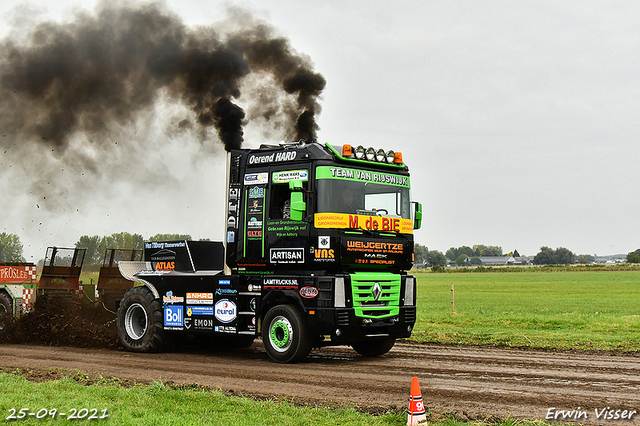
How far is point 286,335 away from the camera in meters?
12.6

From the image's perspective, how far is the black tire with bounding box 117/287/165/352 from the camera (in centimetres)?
1451

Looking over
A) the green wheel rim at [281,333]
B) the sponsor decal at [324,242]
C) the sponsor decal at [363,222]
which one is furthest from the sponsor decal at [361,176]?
the green wheel rim at [281,333]

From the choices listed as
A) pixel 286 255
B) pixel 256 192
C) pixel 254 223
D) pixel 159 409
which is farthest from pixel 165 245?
pixel 159 409

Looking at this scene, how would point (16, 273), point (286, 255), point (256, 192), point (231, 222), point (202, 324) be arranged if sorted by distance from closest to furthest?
1. point (286, 255)
2. point (256, 192)
3. point (231, 222)
4. point (202, 324)
5. point (16, 273)

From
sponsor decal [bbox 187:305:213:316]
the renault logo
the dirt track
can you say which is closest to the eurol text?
the dirt track

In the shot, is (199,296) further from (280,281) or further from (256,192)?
(256,192)

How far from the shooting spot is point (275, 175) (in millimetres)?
13258

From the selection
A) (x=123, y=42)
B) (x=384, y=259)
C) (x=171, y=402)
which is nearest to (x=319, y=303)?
(x=384, y=259)

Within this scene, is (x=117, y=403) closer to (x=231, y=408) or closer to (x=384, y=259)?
(x=231, y=408)

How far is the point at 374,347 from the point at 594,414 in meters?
6.76

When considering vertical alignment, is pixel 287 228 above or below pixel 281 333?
above

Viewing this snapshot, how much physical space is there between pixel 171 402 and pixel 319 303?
4.28m

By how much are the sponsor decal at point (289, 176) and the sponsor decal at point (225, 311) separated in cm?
264

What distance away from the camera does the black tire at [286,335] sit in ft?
40.5
